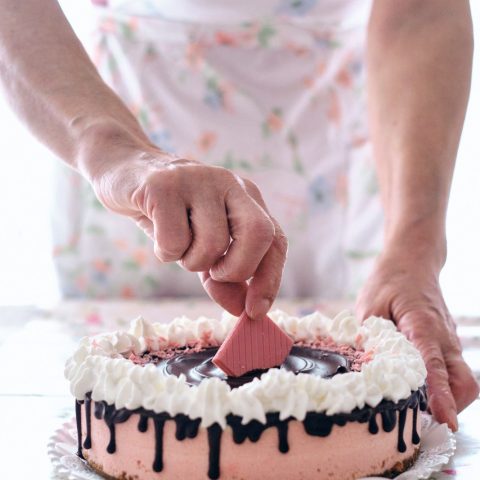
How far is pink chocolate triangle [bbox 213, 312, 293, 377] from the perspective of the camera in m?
1.53

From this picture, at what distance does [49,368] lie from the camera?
2.20 m

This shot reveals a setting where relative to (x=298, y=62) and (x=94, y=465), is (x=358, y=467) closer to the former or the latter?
(x=94, y=465)

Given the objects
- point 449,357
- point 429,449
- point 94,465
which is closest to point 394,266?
point 449,357

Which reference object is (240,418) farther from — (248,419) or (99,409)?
(99,409)

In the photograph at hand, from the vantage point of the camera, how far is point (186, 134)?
277cm

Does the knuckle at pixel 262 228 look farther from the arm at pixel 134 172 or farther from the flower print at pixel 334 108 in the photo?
the flower print at pixel 334 108

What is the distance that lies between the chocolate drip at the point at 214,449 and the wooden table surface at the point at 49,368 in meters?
0.32

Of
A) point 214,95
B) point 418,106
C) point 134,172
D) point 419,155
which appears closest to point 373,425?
point 134,172

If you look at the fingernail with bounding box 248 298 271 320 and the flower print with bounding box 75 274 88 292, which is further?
the flower print with bounding box 75 274 88 292

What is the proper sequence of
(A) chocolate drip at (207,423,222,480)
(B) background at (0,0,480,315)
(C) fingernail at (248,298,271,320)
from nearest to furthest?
1. (A) chocolate drip at (207,423,222,480)
2. (C) fingernail at (248,298,271,320)
3. (B) background at (0,0,480,315)

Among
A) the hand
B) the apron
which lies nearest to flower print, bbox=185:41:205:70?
the apron

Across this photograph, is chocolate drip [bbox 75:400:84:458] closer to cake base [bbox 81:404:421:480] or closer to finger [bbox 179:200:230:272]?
cake base [bbox 81:404:421:480]

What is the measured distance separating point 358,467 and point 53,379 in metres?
0.96

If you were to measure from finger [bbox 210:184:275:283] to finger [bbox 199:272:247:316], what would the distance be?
16 centimetres
